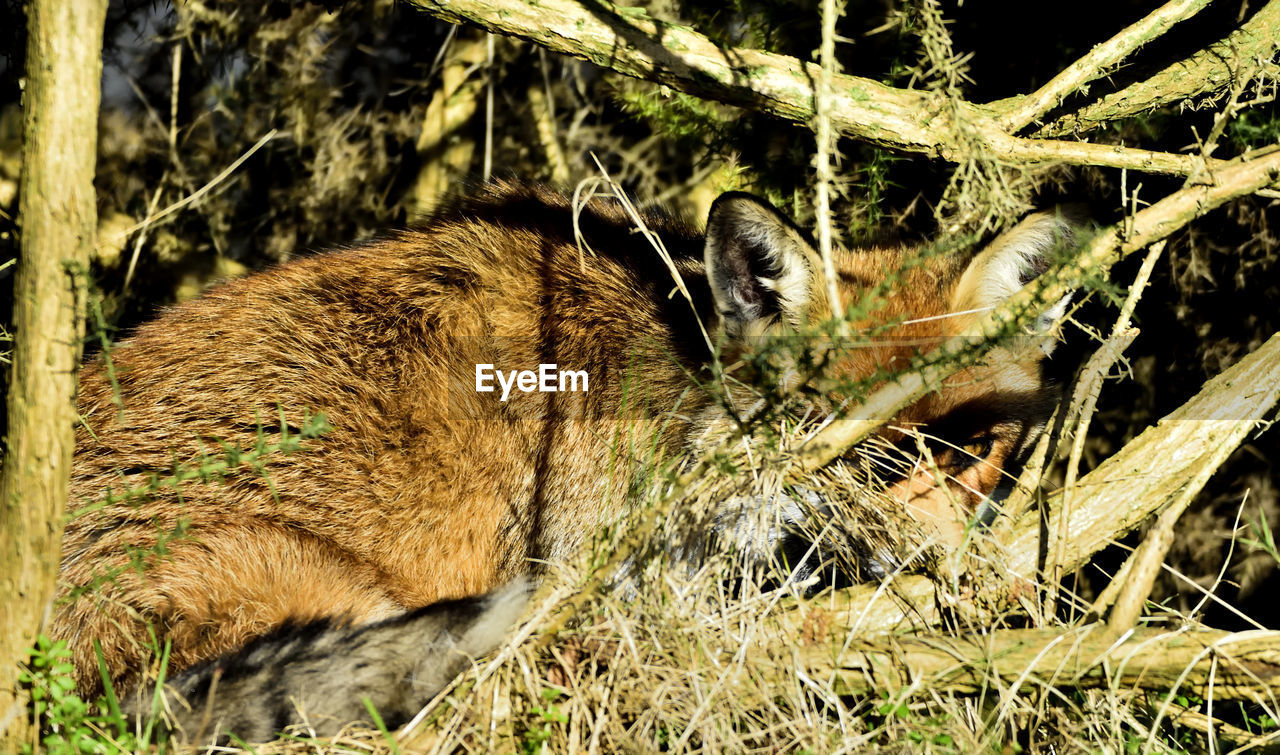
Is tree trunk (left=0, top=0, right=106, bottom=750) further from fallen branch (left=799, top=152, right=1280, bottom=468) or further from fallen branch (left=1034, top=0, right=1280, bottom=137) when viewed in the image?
fallen branch (left=1034, top=0, right=1280, bottom=137)

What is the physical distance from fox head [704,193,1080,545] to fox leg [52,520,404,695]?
1.59 m

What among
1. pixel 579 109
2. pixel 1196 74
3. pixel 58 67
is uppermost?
pixel 579 109

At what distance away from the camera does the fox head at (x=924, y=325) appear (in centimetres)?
304

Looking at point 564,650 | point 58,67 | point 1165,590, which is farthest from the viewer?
point 1165,590

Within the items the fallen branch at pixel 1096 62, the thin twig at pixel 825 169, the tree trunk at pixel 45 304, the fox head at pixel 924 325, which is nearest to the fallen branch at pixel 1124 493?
the fox head at pixel 924 325

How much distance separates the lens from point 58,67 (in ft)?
7.04

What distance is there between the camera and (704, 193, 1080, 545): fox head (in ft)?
9.97

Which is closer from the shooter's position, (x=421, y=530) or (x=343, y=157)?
(x=421, y=530)

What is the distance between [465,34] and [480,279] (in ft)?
11.1

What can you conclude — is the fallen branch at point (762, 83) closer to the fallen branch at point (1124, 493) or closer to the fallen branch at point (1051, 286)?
the fallen branch at point (1051, 286)

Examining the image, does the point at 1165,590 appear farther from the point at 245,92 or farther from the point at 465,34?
the point at 245,92

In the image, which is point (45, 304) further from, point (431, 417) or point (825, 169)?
point (825, 169)

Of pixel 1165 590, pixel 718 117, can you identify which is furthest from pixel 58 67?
pixel 1165 590

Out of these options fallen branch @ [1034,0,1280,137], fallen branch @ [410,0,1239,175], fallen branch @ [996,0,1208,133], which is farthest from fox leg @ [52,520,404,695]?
fallen branch @ [1034,0,1280,137]
